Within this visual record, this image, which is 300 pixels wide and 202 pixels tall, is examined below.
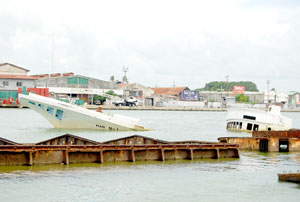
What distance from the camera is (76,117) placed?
178 ft

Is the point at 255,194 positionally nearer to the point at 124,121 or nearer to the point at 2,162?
the point at 2,162

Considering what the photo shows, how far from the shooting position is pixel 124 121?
5397 centimetres

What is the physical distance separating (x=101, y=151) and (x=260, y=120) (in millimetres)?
34139

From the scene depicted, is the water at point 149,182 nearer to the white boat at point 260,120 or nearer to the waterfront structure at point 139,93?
the white boat at point 260,120

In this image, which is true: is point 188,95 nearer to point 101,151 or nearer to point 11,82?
point 11,82

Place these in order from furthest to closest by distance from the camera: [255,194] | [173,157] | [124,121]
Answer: [124,121] → [173,157] → [255,194]

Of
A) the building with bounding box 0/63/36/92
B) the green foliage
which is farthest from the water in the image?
the green foliage

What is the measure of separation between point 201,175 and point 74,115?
1173 inches

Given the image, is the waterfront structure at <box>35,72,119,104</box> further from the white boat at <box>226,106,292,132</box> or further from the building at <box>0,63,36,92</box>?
the white boat at <box>226,106,292,132</box>

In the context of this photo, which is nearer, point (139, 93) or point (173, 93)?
point (139, 93)

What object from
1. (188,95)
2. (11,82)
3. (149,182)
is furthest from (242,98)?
(149,182)

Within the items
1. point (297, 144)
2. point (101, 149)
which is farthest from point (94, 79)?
point (101, 149)

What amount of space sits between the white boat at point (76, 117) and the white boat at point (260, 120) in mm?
14037

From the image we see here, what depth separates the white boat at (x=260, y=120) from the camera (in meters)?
57.2
